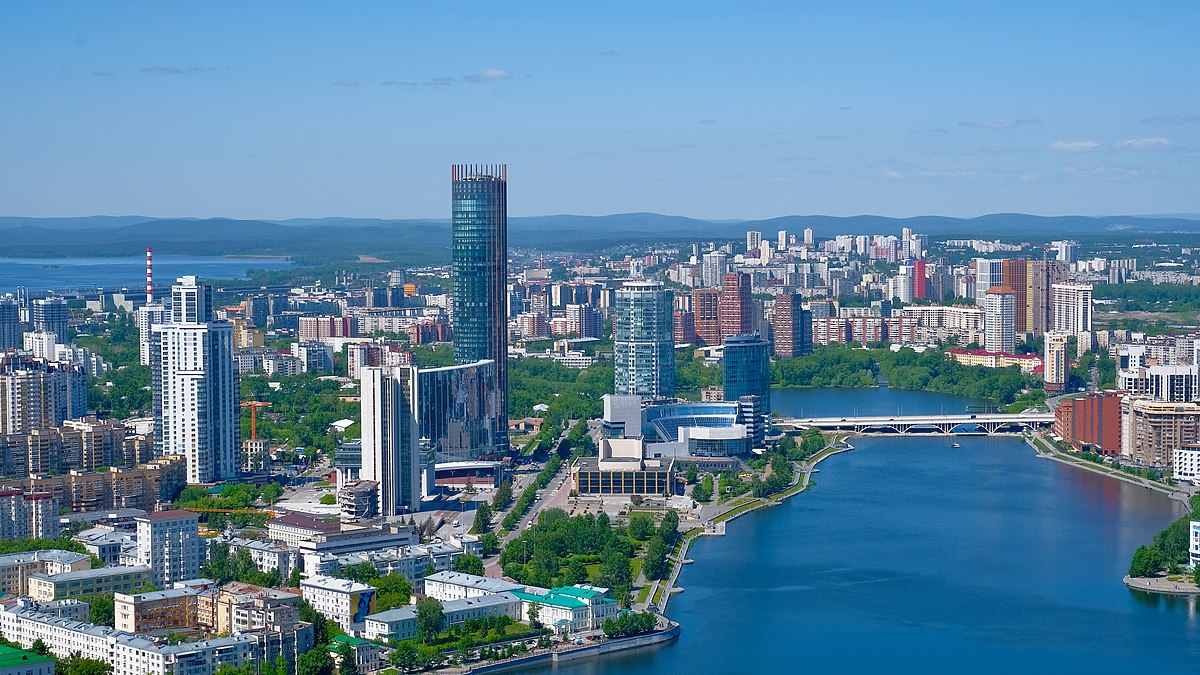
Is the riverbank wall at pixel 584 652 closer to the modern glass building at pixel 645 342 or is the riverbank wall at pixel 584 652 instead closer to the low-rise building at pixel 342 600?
the low-rise building at pixel 342 600

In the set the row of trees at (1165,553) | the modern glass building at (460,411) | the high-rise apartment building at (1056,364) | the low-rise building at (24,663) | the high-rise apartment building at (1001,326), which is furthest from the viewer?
the high-rise apartment building at (1001,326)

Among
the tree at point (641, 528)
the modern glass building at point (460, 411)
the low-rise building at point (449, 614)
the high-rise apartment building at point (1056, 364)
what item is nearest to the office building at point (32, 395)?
the modern glass building at point (460, 411)

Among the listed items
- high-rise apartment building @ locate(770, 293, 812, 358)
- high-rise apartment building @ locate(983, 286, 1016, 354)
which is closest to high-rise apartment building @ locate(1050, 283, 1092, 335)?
high-rise apartment building @ locate(983, 286, 1016, 354)

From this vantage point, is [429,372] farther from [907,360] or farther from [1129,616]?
[907,360]

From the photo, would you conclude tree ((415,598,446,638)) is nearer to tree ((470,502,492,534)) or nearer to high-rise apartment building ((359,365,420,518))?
tree ((470,502,492,534))

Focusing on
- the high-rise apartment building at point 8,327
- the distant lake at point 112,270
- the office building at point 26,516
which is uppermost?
the distant lake at point 112,270

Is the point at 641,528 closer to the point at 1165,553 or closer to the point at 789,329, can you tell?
the point at 1165,553
